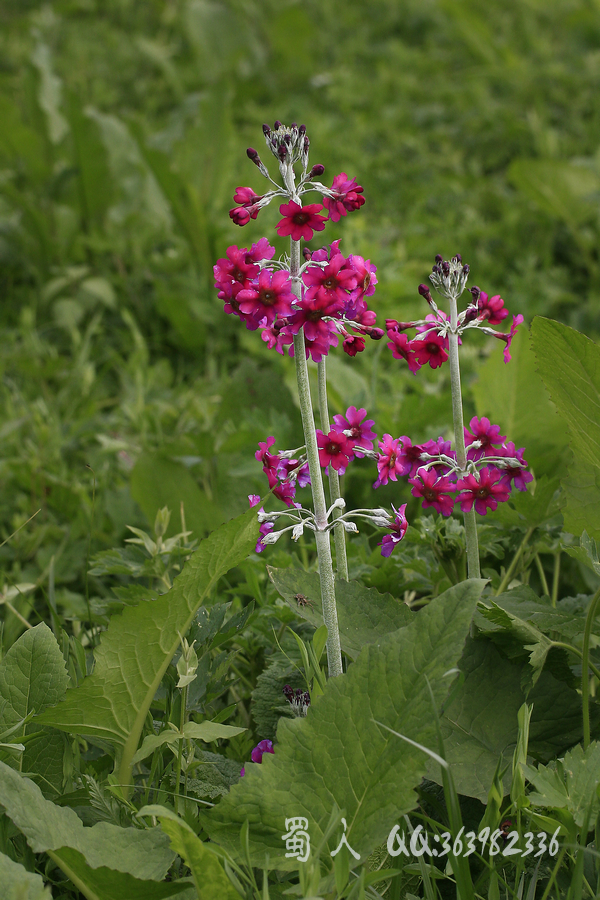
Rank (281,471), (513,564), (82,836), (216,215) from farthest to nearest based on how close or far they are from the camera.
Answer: (216,215), (513,564), (281,471), (82,836)

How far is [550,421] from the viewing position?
2084 mm

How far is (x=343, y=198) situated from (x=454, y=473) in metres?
0.58

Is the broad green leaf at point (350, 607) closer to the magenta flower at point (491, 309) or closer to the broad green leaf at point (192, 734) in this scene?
the broad green leaf at point (192, 734)

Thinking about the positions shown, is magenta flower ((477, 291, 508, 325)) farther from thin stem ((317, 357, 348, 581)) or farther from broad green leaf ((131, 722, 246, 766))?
broad green leaf ((131, 722, 246, 766))

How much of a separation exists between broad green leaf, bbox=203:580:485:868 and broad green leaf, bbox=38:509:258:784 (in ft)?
0.81

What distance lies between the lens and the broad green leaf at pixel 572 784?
3.79 ft

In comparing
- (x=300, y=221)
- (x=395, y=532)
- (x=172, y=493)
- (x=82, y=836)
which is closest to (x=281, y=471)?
(x=395, y=532)

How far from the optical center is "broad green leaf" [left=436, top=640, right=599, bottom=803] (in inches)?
53.7

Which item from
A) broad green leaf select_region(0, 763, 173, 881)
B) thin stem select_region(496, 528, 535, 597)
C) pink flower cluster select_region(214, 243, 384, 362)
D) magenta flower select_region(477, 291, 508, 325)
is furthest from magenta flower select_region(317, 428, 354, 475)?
broad green leaf select_region(0, 763, 173, 881)

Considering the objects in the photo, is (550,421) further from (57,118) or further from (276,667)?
(57,118)

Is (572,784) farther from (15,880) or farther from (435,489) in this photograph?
(15,880)

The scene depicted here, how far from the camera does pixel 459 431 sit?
1433mm

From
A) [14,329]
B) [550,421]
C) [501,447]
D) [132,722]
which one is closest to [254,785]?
[132,722]

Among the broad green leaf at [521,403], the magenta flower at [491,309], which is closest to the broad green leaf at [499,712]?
the magenta flower at [491,309]
